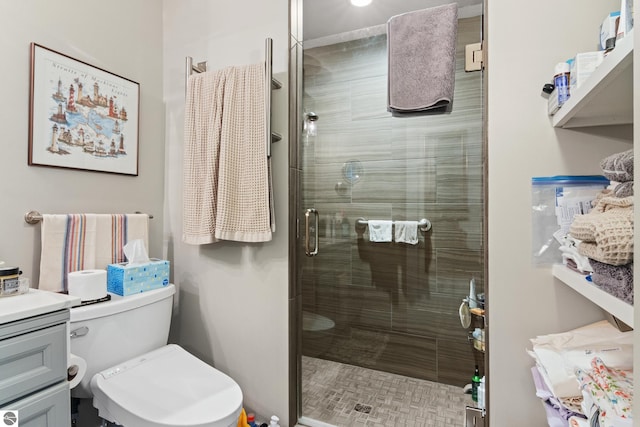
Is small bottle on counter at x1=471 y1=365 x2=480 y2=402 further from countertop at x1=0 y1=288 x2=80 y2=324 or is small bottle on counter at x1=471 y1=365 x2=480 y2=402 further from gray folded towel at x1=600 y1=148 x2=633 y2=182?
countertop at x1=0 y1=288 x2=80 y2=324

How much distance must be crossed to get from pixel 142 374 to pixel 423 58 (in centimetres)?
159

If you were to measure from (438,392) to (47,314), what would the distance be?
1680mm

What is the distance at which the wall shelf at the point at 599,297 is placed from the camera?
0.51 meters

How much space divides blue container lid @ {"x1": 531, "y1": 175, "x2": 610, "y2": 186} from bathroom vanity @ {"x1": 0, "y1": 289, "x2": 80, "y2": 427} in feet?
4.78

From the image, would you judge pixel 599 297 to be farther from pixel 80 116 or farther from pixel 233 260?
pixel 80 116

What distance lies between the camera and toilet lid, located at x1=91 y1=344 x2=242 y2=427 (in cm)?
103

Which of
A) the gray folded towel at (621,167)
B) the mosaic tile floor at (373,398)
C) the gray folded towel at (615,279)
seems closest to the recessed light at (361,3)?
the gray folded towel at (621,167)

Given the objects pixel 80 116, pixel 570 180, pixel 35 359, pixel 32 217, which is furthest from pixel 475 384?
pixel 80 116

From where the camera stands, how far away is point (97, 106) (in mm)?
1499

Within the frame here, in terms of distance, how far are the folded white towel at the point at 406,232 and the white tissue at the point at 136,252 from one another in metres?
1.26

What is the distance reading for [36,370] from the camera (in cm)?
90

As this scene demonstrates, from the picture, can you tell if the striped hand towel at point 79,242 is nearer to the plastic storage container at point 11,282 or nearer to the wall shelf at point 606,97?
the plastic storage container at point 11,282

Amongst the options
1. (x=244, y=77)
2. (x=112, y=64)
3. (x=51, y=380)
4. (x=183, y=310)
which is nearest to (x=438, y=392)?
(x=183, y=310)

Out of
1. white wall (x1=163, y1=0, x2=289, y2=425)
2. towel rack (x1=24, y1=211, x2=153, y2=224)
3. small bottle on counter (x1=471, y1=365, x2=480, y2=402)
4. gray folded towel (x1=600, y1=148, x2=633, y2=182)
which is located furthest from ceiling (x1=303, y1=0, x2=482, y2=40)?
small bottle on counter (x1=471, y1=365, x2=480, y2=402)
